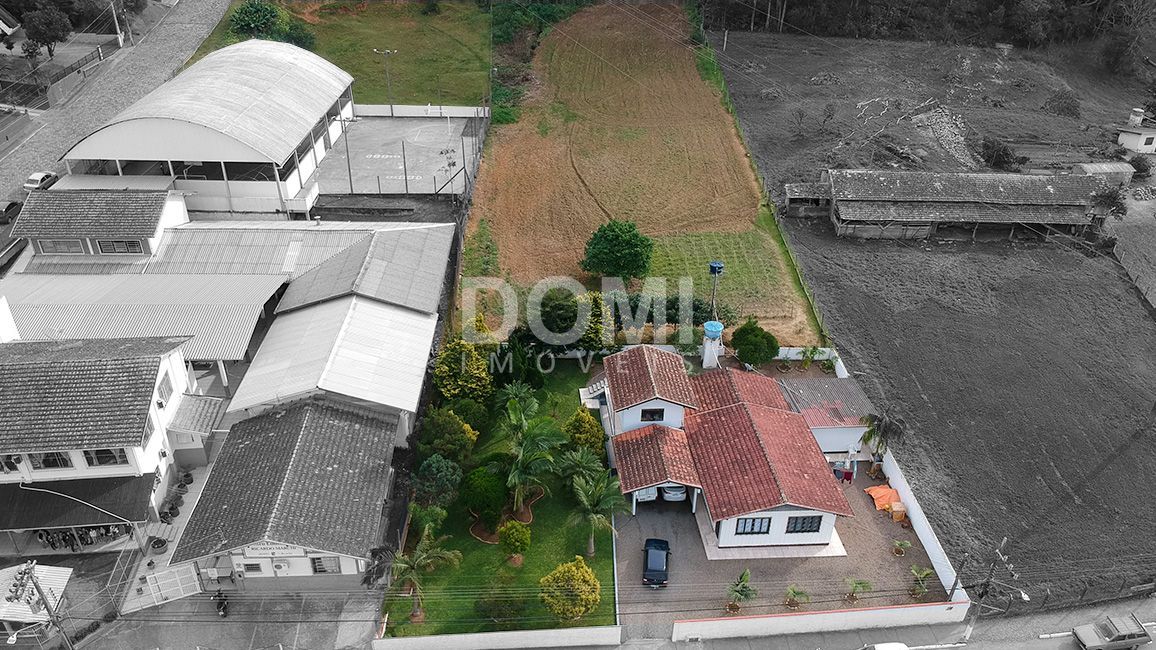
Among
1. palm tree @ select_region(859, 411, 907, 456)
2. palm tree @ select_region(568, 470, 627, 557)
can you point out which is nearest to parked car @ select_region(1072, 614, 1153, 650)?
palm tree @ select_region(859, 411, 907, 456)

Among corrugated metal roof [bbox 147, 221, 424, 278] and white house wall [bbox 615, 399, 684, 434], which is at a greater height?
corrugated metal roof [bbox 147, 221, 424, 278]

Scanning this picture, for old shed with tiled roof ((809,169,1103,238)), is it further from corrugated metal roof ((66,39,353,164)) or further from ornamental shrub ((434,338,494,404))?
corrugated metal roof ((66,39,353,164))

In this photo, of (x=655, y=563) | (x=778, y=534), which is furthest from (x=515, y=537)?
(x=778, y=534)

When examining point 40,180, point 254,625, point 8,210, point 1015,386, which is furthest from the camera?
point 40,180

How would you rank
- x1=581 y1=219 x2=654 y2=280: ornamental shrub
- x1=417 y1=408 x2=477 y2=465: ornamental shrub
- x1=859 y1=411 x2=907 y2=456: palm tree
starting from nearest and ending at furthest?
x1=417 y1=408 x2=477 y2=465: ornamental shrub < x1=859 y1=411 x2=907 y2=456: palm tree < x1=581 y1=219 x2=654 y2=280: ornamental shrub

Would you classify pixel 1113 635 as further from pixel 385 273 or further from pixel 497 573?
pixel 385 273

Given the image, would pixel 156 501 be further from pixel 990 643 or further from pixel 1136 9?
pixel 1136 9
